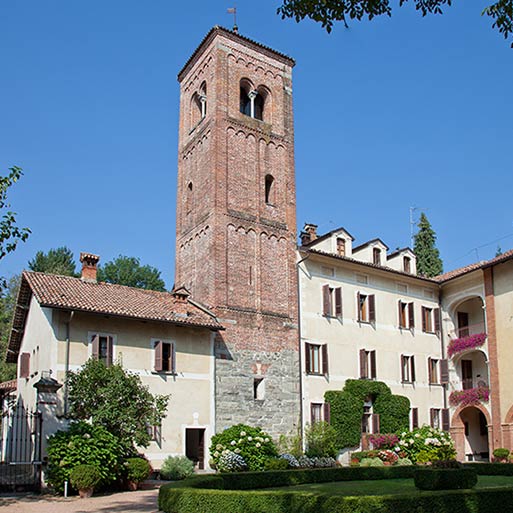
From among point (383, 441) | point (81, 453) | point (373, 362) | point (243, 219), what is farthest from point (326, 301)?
point (81, 453)

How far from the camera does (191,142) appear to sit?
3378cm

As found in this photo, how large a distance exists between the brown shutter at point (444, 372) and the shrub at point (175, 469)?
54.1ft

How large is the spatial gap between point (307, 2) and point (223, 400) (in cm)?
2148

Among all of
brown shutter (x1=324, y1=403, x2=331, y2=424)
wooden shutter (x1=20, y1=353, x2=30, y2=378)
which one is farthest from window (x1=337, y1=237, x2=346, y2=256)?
wooden shutter (x1=20, y1=353, x2=30, y2=378)

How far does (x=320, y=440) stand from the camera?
94.4 feet

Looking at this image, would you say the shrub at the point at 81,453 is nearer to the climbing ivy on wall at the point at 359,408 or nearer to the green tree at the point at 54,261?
the climbing ivy on wall at the point at 359,408

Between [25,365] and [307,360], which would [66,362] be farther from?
[307,360]

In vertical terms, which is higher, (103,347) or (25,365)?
(103,347)

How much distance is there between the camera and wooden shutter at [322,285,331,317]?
32.1 meters

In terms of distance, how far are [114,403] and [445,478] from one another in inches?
447

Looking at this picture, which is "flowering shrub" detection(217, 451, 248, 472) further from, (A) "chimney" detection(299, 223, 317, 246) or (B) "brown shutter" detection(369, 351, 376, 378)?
(A) "chimney" detection(299, 223, 317, 246)

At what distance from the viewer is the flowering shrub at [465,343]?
3388 centimetres

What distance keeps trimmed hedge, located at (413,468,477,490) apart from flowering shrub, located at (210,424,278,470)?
33.4 ft

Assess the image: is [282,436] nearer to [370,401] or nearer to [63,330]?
[370,401]
